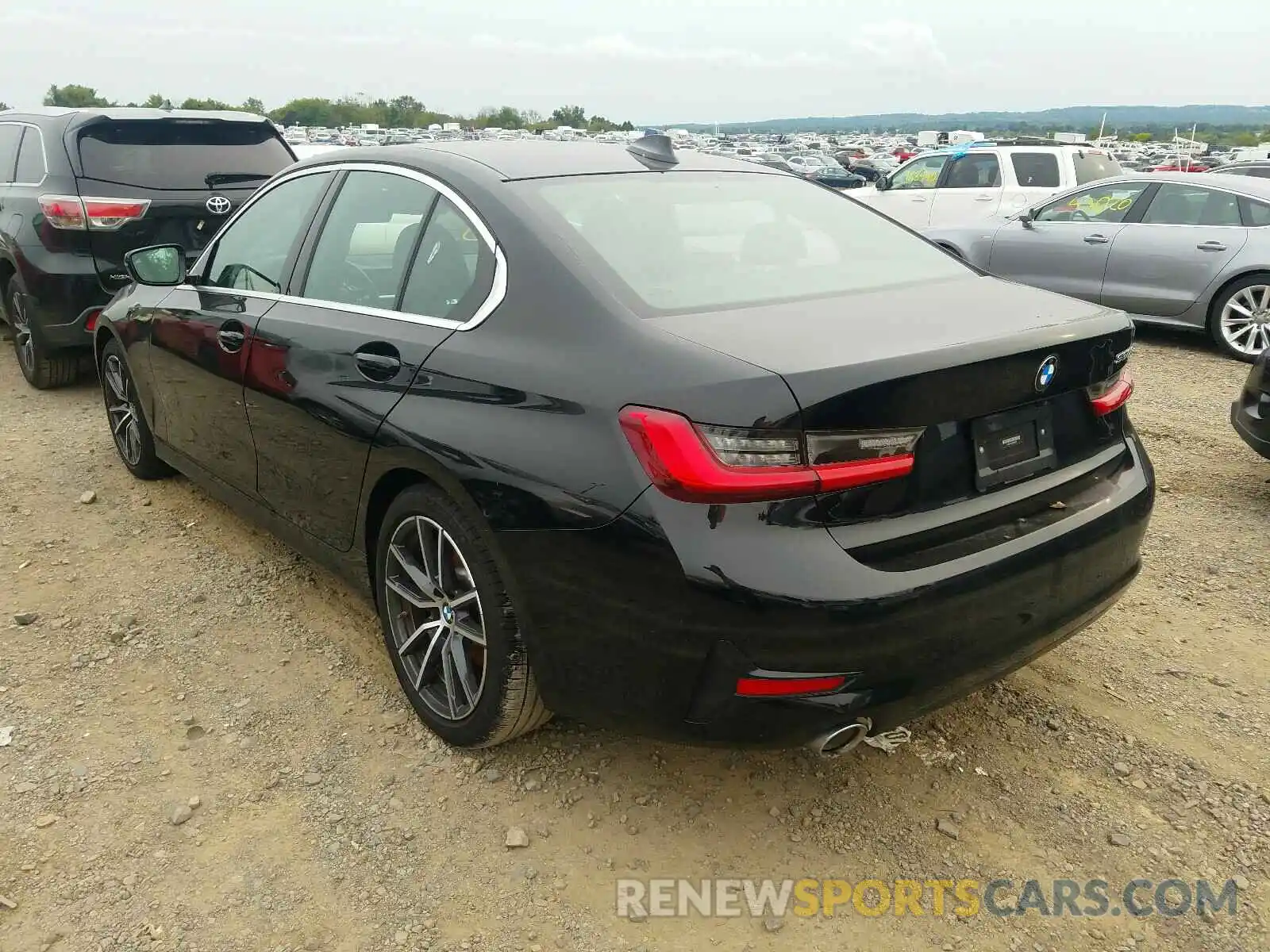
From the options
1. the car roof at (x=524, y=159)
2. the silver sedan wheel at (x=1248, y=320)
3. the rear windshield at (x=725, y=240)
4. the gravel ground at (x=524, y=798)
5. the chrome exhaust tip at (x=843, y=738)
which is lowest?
the gravel ground at (x=524, y=798)

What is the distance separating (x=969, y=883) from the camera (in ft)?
7.62

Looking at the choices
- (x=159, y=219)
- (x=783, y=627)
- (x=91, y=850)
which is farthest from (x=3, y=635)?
(x=159, y=219)

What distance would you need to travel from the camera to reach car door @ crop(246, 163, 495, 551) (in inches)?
105

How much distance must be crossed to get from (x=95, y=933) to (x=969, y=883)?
6.54 feet

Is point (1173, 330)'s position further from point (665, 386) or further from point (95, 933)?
point (95, 933)

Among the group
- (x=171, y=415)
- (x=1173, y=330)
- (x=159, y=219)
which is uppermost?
(x=159, y=219)

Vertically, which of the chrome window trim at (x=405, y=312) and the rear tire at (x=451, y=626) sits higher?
the chrome window trim at (x=405, y=312)

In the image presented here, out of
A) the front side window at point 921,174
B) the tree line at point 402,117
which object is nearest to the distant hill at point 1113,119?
the tree line at point 402,117

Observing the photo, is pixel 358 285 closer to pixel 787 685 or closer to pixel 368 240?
pixel 368 240

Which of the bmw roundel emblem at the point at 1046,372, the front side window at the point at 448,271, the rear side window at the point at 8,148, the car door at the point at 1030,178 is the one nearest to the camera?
the bmw roundel emblem at the point at 1046,372

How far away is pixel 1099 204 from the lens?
863 cm

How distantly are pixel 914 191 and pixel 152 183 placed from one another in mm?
9012

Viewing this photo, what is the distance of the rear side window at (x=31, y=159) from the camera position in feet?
20.9

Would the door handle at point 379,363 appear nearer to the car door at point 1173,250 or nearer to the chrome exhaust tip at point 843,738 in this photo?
the chrome exhaust tip at point 843,738
